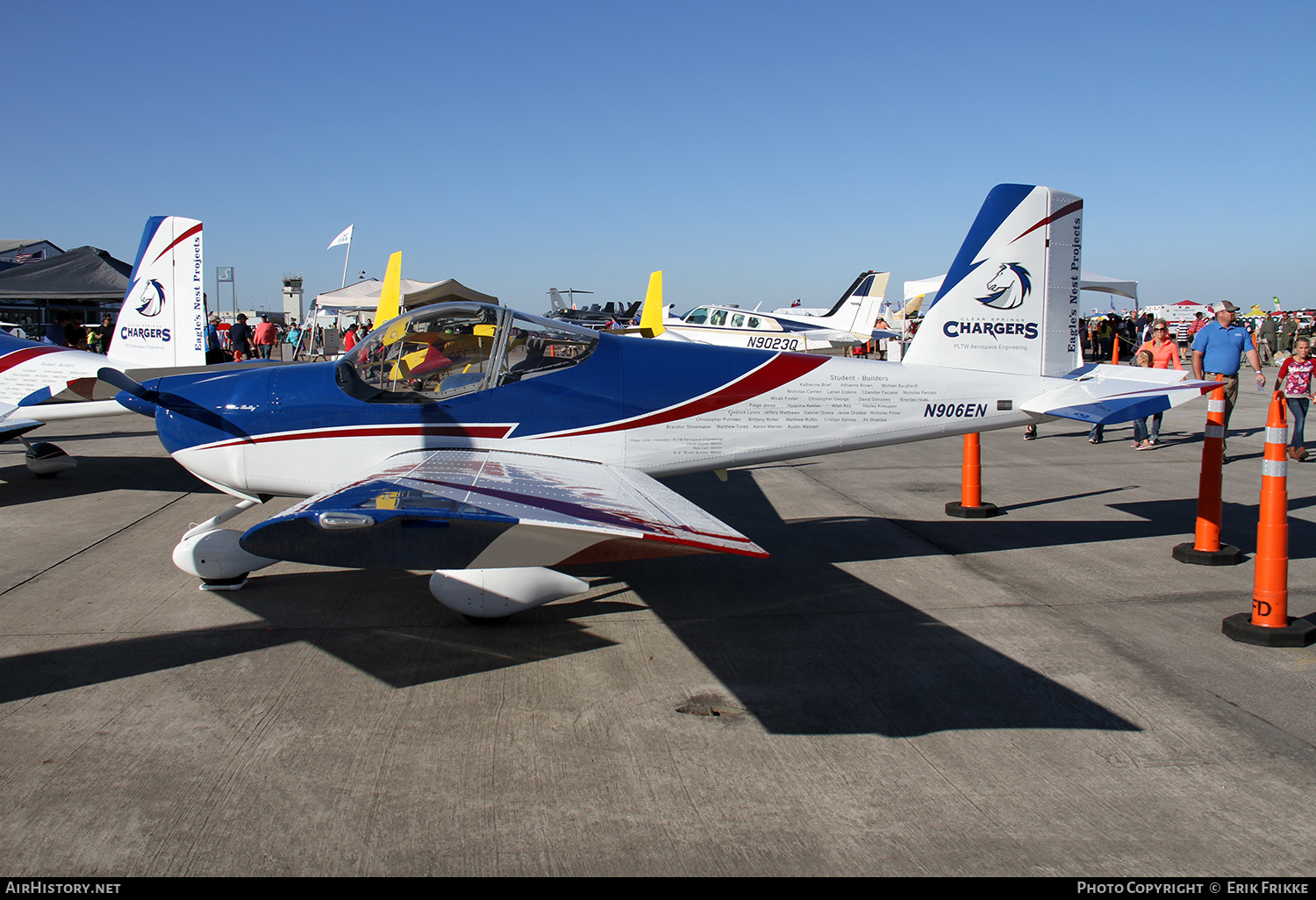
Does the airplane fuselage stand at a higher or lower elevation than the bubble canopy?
lower

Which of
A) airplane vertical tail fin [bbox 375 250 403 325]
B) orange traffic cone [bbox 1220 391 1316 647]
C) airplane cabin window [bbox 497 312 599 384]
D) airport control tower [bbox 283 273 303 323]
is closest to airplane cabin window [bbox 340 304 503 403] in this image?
airplane cabin window [bbox 497 312 599 384]

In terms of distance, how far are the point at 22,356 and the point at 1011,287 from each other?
9628 mm

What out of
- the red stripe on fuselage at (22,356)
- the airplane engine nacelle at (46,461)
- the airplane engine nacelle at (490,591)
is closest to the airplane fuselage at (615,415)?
the airplane engine nacelle at (490,591)

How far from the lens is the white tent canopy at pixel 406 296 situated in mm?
24875

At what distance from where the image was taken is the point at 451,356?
5.04 metres

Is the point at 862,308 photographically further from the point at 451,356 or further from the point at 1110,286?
the point at 451,356

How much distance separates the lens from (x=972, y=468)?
282 inches

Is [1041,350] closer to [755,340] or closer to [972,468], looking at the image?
[972,468]

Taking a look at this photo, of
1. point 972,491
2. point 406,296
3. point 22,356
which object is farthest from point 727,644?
point 406,296

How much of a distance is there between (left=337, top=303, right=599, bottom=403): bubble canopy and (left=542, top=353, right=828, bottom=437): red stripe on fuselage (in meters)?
0.51

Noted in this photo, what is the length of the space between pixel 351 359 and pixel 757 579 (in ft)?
9.55

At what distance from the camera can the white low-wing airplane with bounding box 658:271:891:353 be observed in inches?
960

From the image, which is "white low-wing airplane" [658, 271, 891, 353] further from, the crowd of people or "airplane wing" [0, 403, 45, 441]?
"airplane wing" [0, 403, 45, 441]

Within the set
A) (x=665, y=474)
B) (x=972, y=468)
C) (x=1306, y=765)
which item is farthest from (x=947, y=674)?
(x=972, y=468)
